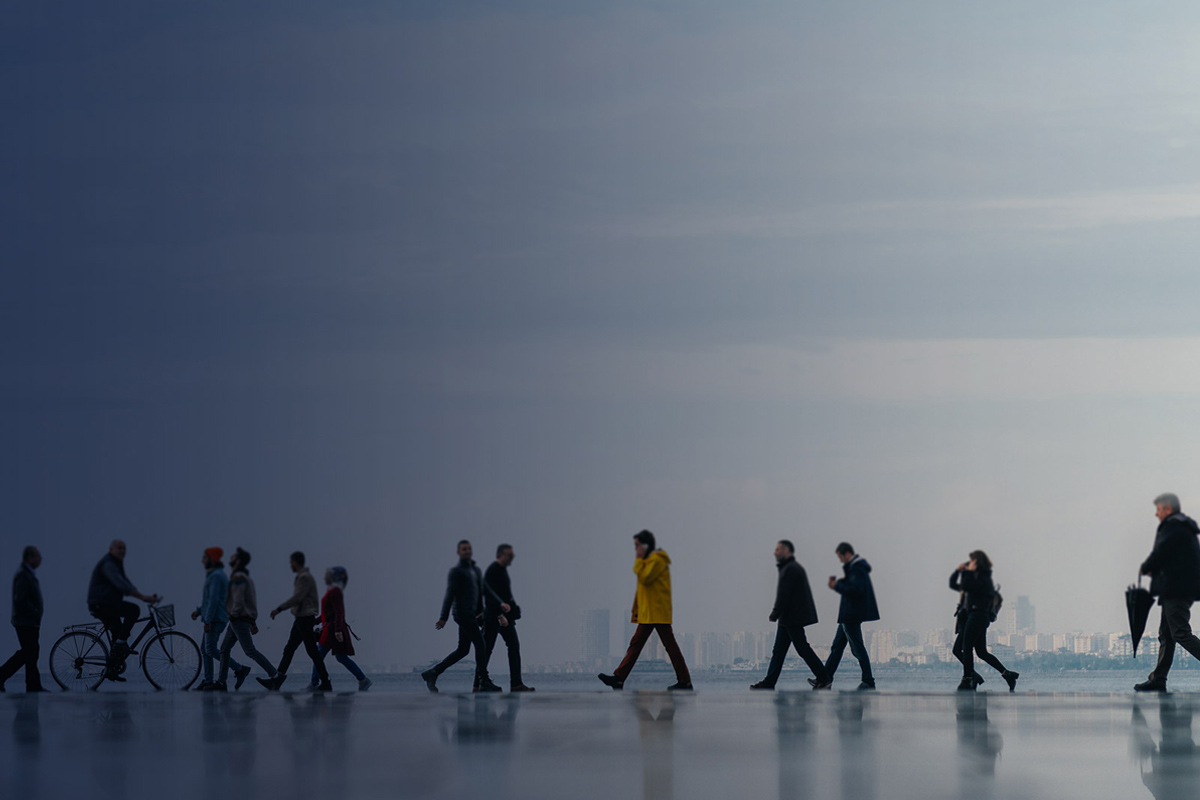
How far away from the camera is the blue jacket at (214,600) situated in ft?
54.4

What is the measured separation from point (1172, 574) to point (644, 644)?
6.31 m

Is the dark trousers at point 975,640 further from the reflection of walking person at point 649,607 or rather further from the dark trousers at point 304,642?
the dark trousers at point 304,642

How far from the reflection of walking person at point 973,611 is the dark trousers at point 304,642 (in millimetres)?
8251

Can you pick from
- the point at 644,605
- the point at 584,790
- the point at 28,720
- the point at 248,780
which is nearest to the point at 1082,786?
the point at 584,790

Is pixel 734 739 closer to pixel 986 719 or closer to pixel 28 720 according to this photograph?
pixel 986 719

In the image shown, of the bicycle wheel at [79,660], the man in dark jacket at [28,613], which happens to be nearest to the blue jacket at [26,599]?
the man in dark jacket at [28,613]

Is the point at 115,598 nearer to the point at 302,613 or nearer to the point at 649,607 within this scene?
the point at 302,613

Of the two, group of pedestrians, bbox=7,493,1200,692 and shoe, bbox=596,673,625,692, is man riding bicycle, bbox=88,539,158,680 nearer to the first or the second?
group of pedestrians, bbox=7,493,1200,692

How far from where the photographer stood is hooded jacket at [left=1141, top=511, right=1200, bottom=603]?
45.8ft

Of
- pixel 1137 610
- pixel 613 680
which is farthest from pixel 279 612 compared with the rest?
pixel 1137 610

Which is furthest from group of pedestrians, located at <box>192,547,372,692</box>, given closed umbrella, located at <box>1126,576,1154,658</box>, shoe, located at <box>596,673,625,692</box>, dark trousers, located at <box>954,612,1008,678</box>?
closed umbrella, located at <box>1126,576,1154,658</box>

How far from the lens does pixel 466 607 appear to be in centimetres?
1587

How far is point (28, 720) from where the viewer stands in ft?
35.2

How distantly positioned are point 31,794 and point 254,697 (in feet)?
25.8
